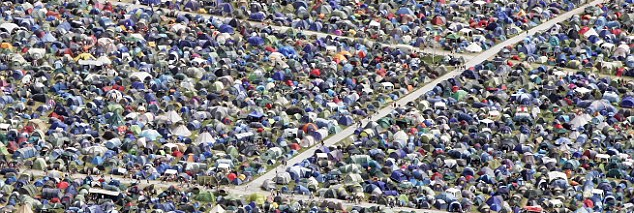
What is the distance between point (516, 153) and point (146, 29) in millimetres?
34766

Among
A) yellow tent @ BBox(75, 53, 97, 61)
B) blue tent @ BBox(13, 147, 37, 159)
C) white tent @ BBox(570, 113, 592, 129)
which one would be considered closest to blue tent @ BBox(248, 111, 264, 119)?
blue tent @ BBox(13, 147, 37, 159)

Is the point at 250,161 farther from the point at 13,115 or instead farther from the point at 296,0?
the point at 296,0

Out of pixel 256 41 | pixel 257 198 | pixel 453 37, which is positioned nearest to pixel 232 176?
pixel 257 198

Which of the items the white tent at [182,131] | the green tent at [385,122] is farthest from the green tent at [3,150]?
the green tent at [385,122]

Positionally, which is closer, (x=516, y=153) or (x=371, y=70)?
(x=516, y=153)

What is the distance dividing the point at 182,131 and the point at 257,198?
468 inches

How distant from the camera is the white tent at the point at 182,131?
14525 cm

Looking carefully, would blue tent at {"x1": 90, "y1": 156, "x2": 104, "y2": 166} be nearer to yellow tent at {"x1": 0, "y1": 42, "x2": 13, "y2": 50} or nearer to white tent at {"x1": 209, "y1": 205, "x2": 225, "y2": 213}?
white tent at {"x1": 209, "y1": 205, "x2": 225, "y2": 213}

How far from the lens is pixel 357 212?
13312cm

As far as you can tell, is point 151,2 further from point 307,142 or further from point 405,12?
point 307,142

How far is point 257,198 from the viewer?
443ft

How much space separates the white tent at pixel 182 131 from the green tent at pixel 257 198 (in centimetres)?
1097

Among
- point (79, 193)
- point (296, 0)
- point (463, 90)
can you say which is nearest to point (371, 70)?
point (463, 90)

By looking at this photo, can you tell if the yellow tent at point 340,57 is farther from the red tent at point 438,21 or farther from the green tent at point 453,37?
the red tent at point 438,21
